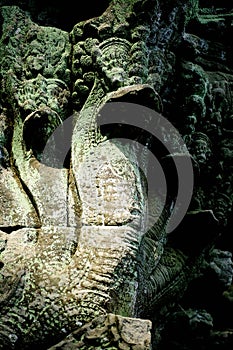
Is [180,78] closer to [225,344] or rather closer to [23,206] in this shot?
[23,206]

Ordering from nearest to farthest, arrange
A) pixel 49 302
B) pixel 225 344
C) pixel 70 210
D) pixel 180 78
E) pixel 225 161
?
1. pixel 49 302
2. pixel 70 210
3. pixel 180 78
4. pixel 225 161
5. pixel 225 344

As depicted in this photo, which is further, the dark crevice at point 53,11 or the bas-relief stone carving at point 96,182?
the dark crevice at point 53,11

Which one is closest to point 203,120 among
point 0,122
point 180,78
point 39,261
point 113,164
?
point 180,78

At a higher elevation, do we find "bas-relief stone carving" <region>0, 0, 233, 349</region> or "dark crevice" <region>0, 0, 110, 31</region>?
"dark crevice" <region>0, 0, 110, 31</region>

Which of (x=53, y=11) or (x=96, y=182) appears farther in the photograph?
(x=53, y=11)

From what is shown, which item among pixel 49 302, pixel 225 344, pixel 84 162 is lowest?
pixel 225 344

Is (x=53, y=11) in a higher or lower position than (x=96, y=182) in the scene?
higher

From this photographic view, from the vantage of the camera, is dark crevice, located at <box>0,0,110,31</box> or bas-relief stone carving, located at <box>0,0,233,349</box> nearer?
bas-relief stone carving, located at <box>0,0,233,349</box>

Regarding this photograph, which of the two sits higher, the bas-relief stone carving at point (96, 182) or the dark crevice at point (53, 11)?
the dark crevice at point (53, 11)

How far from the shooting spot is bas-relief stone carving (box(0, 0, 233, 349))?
1.54 m

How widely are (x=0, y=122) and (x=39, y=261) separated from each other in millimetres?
538

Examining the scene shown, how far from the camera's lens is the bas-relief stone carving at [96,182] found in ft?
5.06

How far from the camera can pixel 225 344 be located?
2.46 meters

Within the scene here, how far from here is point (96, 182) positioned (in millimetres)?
1741
